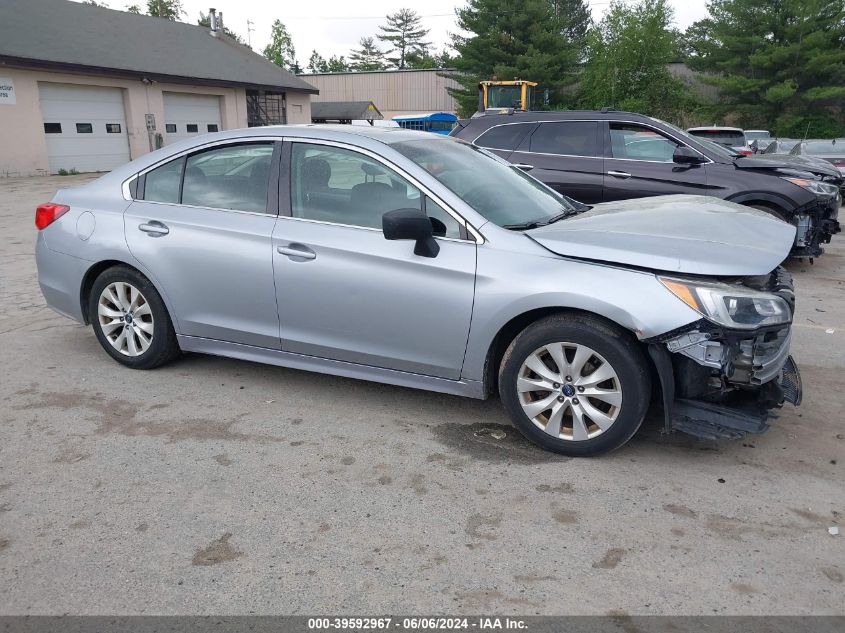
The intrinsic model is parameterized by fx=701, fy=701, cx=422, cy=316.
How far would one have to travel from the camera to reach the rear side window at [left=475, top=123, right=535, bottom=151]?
9031 millimetres

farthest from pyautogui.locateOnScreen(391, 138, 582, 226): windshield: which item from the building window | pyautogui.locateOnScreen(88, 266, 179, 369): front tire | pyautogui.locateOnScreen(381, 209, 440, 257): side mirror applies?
the building window

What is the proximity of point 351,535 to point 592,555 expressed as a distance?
1010 millimetres

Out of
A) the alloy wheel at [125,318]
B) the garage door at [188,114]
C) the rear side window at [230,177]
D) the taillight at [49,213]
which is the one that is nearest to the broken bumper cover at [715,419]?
the rear side window at [230,177]

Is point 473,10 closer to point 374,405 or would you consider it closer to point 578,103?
point 578,103

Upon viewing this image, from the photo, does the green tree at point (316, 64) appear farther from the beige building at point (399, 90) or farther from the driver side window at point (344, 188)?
the driver side window at point (344, 188)

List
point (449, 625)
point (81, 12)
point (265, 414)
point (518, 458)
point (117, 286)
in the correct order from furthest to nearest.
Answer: point (81, 12) < point (117, 286) < point (265, 414) < point (518, 458) < point (449, 625)

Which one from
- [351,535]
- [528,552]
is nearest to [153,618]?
[351,535]

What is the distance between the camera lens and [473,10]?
143ft

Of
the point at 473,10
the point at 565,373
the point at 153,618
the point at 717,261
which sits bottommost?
the point at 153,618

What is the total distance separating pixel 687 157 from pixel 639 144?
0.61 metres

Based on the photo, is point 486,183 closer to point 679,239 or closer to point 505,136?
point 679,239

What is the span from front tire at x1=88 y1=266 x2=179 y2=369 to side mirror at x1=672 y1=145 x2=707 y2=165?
6.05m

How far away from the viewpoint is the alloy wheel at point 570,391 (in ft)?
11.5

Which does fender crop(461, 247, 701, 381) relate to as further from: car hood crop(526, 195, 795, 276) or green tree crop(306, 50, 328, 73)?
green tree crop(306, 50, 328, 73)
